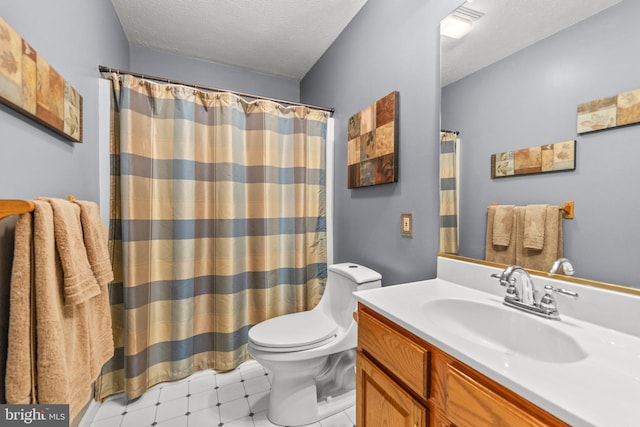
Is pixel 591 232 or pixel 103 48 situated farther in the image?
pixel 103 48

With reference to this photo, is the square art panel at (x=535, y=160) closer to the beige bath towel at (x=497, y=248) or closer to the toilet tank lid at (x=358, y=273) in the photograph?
the beige bath towel at (x=497, y=248)

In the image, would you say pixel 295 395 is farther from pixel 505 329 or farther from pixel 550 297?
pixel 550 297

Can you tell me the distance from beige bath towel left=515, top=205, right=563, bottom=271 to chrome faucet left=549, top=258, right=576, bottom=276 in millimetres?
22

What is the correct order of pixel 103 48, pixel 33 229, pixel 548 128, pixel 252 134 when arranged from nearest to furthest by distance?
pixel 33 229
pixel 548 128
pixel 103 48
pixel 252 134

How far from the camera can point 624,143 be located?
2.19 ft

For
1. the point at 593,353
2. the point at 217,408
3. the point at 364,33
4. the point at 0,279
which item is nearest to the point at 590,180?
the point at 593,353

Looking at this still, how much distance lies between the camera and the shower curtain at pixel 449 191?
1.10 metres

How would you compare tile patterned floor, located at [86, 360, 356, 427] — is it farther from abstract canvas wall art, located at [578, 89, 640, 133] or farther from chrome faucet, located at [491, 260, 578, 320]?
abstract canvas wall art, located at [578, 89, 640, 133]

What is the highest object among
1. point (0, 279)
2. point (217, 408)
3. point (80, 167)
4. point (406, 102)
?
point (406, 102)

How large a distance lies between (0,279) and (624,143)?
66.6 inches

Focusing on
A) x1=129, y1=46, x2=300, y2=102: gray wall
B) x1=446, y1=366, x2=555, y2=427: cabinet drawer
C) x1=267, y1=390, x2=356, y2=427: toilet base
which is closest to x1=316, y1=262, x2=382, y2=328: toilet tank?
x1=267, y1=390, x2=356, y2=427: toilet base

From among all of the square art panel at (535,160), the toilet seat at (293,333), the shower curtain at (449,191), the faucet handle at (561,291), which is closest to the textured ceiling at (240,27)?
the shower curtain at (449,191)

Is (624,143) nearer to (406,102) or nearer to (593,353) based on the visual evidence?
(593,353)

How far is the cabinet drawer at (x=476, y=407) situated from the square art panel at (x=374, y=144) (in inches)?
37.4
